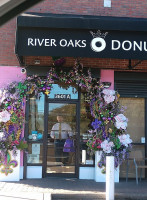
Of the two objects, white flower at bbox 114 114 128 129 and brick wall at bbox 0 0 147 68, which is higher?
brick wall at bbox 0 0 147 68

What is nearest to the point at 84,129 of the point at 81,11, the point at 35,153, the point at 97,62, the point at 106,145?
the point at 106,145

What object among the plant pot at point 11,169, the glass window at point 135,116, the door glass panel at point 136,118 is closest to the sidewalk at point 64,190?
the plant pot at point 11,169

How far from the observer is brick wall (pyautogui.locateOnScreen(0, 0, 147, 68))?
7695mm

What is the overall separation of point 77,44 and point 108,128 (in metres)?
2.58

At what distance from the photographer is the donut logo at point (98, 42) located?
612cm

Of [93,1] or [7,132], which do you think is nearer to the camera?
[7,132]

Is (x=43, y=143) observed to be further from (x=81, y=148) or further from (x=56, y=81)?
(x=56, y=81)

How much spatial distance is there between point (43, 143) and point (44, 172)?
32.5 inches

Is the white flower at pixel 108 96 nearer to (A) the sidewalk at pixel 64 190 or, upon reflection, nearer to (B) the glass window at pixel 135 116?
(B) the glass window at pixel 135 116

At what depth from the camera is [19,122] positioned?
7312 mm

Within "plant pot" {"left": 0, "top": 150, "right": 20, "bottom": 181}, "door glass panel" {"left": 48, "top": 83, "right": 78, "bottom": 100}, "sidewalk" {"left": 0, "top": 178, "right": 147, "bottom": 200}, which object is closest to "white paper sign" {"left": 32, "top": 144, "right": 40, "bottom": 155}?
"plant pot" {"left": 0, "top": 150, "right": 20, "bottom": 181}

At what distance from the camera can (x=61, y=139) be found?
7832mm

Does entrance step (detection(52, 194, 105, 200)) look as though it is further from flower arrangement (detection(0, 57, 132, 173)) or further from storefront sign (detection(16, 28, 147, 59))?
storefront sign (detection(16, 28, 147, 59))

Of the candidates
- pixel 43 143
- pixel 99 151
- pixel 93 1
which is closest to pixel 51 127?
pixel 43 143
